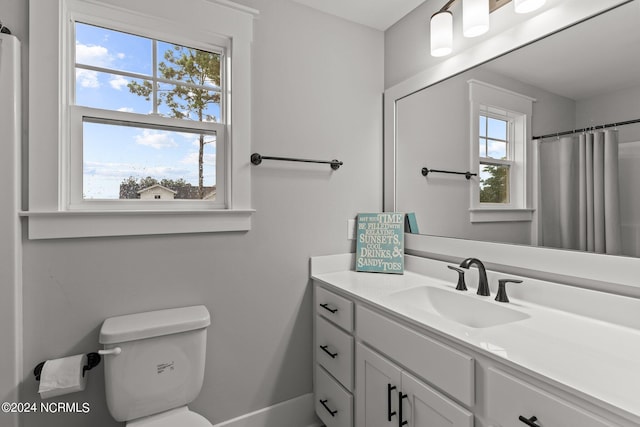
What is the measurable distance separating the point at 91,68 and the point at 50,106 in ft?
0.88

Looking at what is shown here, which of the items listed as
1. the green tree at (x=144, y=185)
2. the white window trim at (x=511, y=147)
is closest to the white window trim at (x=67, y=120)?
the green tree at (x=144, y=185)

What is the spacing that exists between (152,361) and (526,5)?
2039 millimetres

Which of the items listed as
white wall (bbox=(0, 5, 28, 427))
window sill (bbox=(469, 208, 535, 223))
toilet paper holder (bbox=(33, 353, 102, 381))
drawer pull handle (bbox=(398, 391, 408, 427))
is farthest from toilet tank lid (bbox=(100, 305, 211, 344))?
window sill (bbox=(469, 208, 535, 223))

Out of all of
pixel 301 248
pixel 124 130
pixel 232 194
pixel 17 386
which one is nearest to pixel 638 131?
pixel 301 248

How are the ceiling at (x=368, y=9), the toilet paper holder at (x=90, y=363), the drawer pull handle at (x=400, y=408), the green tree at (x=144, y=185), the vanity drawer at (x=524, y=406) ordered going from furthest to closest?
the ceiling at (x=368, y=9), the green tree at (x=144, y=185), the toilet paper holder at (x=90, y=363), the drawer pull handle at (x=400, y=408), the vanity drawer at (x=524, y=406)

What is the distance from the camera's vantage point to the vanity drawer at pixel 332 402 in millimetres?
1507

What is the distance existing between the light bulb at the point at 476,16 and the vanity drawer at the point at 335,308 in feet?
4.42

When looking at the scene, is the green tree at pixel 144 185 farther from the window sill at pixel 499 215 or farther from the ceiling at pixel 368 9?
the window sill at pixel 499 215

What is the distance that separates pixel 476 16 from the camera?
1.39 metres

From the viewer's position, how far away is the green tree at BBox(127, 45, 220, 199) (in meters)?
1.55

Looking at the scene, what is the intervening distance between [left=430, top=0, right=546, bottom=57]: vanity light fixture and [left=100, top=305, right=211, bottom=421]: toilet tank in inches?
68.0

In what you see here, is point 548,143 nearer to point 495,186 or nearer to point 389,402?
point 495,186

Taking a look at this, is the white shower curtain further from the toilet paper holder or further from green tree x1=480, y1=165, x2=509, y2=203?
the toilet paper holder

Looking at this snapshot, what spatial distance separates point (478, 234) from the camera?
1.56 meters
